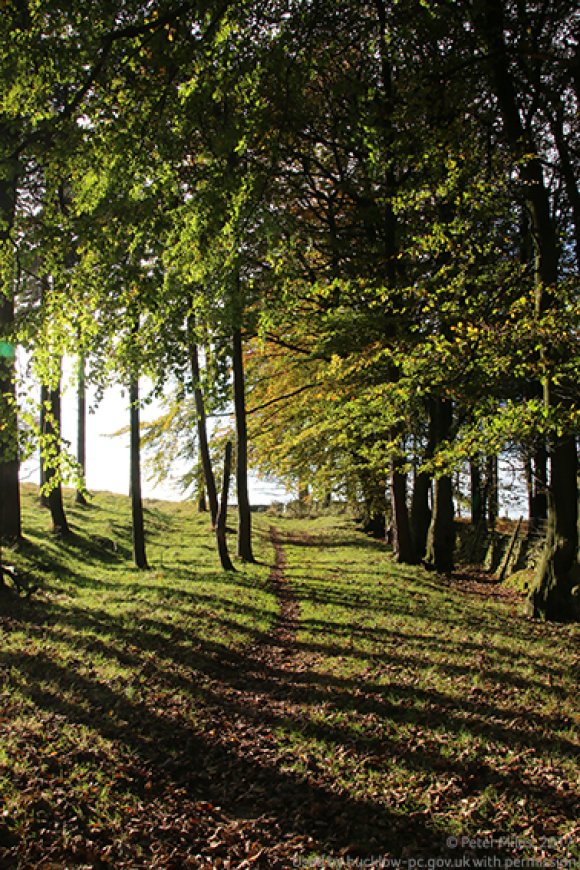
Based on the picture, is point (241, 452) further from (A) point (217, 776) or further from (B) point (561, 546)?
(A) point (217, 776)

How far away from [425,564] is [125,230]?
15.1 meters

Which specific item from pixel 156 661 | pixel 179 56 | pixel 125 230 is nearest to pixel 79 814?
pixel 156 661

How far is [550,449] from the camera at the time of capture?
11242 mm

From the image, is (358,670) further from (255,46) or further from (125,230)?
(255,46)

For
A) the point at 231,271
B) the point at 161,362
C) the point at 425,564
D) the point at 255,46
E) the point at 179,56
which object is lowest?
the point at 425,564

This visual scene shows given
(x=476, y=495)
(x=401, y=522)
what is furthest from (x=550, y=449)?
(x=476, y=495)

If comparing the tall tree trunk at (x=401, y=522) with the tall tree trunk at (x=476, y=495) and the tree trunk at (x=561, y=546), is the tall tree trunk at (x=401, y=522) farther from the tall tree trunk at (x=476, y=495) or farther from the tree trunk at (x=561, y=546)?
the tall tree trunk at (x=476, y=495)

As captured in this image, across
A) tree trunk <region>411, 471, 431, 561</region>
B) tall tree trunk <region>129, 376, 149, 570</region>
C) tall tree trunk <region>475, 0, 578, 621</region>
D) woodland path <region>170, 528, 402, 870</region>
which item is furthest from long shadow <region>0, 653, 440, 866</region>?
tree trunk <region>411, 471, 431, 561</region>

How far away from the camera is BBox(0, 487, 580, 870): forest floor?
4.20 meters

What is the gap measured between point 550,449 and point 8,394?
1005 cm

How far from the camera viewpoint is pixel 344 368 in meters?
14.6

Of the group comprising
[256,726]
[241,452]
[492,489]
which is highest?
[241,452]

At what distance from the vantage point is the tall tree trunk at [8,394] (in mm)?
5830

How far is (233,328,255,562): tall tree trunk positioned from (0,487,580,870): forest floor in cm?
601
